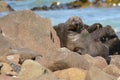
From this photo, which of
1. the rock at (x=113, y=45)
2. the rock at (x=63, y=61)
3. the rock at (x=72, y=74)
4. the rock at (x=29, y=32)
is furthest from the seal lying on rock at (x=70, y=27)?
the rock at (x=72, y=74)

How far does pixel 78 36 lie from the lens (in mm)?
10891

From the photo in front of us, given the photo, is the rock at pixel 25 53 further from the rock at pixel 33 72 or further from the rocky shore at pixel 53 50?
the rock at pixel 33 72

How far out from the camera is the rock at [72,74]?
6.78m

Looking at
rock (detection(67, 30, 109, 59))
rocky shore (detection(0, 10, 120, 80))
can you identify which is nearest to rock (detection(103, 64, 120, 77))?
rocky shore (detection(0, 10, 120, 80))

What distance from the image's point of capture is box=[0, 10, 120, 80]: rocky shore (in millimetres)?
6484

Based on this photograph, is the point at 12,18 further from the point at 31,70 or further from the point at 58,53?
the point at 31,70

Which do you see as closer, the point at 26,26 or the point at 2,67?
the point at 2,67

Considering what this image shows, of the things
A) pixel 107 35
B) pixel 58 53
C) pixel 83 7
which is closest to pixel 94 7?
pixel 83 7

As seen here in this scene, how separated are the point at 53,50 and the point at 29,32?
1.36 metres

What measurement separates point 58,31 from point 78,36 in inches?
25.2

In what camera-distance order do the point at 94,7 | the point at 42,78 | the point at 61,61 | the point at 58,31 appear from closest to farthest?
the point at 42,78, the point at 61,61, the point at 58,31, the point at 94,7

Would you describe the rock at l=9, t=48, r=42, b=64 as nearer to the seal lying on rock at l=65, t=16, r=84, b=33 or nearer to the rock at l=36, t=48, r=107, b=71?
the rock at l=36, t=48, r=107, b=71

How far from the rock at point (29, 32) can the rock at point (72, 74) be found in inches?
103

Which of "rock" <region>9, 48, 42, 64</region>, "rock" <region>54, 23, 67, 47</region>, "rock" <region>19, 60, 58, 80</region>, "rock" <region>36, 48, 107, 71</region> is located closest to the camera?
"rock" <region>19, 60, 58, 80</region>
